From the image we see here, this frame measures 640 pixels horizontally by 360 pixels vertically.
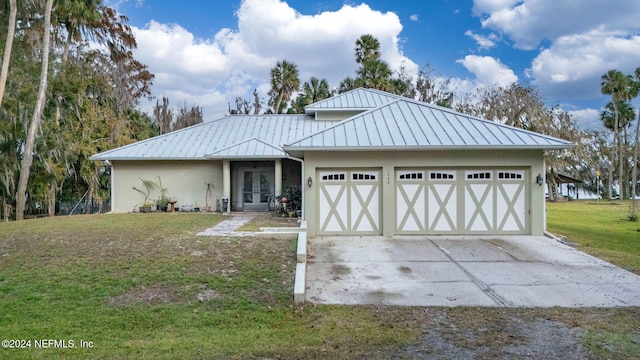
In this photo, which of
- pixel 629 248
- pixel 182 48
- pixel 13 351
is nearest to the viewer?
pixel 13 351

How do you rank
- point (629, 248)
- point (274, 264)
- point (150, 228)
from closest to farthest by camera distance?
point (274, 264), point (629, 248), point (150, 228)

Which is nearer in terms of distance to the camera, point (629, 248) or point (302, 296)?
point (302, 296)

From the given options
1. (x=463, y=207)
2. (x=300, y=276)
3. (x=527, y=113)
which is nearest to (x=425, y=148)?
(x=463, y=207)

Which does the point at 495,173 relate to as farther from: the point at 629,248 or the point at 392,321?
the point at 392,321

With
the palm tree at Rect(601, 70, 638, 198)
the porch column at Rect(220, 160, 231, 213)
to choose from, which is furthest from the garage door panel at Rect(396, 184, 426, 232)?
the palm tree at Rect(601, 70, 638, 198)

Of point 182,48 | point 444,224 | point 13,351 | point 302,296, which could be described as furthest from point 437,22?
point 13,351

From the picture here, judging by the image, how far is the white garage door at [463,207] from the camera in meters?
12.1

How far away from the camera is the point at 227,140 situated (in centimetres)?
1920

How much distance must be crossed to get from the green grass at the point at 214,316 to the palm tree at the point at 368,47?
80.0ft

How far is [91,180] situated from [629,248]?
2458cm

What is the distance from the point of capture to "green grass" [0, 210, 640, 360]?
4668 mm

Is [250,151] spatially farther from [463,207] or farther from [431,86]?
[431,86]

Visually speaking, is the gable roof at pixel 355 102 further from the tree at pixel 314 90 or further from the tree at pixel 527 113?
the tree at pixel 527 113

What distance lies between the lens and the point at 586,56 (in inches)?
761
